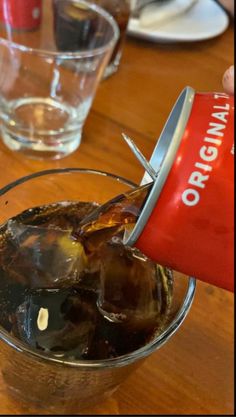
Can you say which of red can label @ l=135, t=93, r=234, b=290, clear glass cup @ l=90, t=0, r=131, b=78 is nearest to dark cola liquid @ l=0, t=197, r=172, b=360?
red can label @ l=135, t=93, r=234, b=290

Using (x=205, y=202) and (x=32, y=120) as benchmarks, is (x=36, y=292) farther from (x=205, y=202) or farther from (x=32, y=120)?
(x=32, y=120)

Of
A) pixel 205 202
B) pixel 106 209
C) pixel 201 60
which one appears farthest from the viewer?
pixel 201 60

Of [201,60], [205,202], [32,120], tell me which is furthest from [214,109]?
[201,60]

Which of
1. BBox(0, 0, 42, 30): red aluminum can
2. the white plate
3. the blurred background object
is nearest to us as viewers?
BBox(0, 0, 42, 30): red aluminum can

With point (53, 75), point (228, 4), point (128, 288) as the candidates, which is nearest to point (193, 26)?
point (228, 4)

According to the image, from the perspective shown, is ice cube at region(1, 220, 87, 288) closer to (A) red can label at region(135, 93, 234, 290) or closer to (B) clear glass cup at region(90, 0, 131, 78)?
(A) red can label at region(135, 93, 234, 290)

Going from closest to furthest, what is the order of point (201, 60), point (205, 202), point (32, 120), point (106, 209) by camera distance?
point (205, 202), point (106, 209), point (32, 120), point (201, 60)
